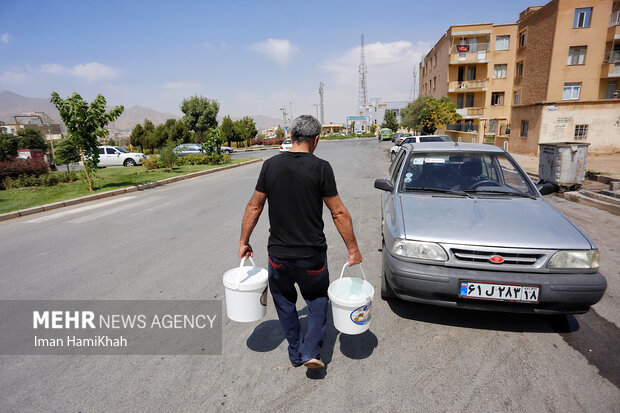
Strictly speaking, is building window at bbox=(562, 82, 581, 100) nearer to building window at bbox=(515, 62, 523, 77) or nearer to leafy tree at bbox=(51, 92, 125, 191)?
building window at bbox=(515, 62, 523, 77)

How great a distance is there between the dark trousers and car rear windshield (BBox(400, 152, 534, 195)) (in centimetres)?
219

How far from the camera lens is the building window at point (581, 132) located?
19.1 m

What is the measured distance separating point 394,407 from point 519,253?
1.58 meters

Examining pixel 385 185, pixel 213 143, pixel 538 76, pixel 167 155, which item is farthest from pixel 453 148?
pixel 538 76

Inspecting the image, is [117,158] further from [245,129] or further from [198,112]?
[245,129]

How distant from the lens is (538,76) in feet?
98.4

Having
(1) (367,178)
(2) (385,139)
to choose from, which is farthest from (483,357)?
(2) (385,139)

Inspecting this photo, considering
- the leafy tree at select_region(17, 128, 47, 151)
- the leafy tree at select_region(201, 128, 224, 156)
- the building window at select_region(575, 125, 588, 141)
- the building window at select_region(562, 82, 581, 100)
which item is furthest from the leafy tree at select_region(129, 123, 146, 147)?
the building window at select_region(562, 82, 581, 100)

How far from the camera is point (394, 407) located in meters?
2.22

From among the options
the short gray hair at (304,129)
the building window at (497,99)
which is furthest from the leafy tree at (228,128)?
the short gray hair at (304,129)

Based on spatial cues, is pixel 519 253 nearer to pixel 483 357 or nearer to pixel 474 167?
pixel 483 357

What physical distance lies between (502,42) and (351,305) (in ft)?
145

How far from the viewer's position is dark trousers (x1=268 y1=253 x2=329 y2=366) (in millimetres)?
2340

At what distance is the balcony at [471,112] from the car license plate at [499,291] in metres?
40.1
